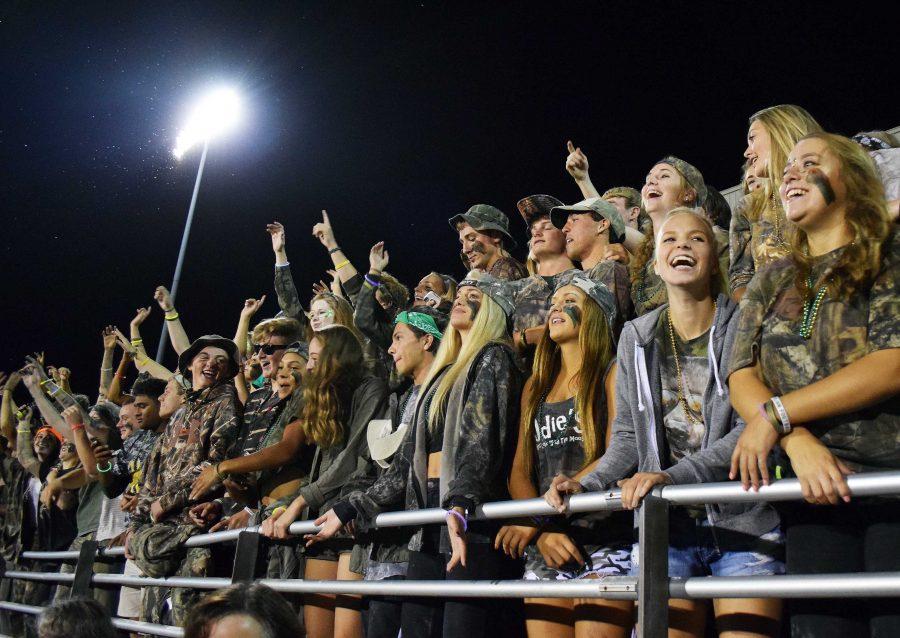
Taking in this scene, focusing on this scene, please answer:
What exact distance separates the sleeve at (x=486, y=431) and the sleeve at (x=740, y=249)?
121 centimetres

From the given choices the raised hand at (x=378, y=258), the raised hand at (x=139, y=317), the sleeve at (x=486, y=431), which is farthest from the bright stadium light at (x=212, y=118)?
the sleeve at (x=486, y=431)

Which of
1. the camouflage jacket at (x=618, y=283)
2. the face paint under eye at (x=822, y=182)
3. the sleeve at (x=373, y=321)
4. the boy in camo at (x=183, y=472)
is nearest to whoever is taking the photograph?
the face paint under eye at (x=822, y=182)

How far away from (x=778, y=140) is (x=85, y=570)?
5.77 m

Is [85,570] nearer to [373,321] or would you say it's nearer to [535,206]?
[373,321]

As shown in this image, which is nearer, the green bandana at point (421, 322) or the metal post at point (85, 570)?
the green bandana at point (421, 322)

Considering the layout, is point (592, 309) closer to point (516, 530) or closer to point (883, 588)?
point (516, 530)

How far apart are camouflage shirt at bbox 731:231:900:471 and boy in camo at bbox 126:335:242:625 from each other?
12.8 ft

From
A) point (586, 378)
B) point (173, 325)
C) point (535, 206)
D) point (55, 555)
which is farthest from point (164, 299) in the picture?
point (586, 378)

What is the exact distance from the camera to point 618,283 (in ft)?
14.7

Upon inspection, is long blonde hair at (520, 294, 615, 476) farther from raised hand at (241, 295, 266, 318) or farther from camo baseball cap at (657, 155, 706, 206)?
raised hand at (241, 295, 266, 318)

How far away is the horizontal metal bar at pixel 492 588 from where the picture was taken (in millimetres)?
2690

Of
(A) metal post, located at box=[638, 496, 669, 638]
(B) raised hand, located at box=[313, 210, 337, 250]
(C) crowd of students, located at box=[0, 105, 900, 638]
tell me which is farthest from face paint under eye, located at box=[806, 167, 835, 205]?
(B) raised hand, located at box=[313, 210, 337, 250]

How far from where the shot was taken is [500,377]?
A: 404cm

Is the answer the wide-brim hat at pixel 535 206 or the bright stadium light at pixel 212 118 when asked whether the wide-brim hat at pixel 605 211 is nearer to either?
the wide-brim hat at pixel 535 206
